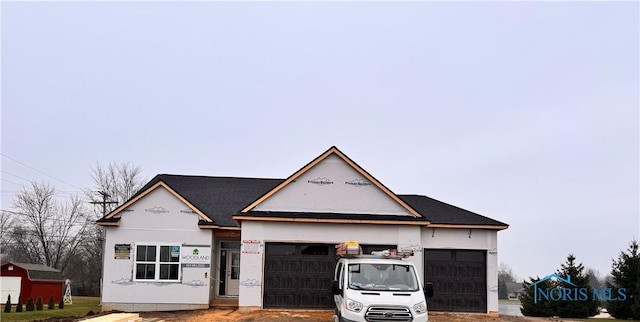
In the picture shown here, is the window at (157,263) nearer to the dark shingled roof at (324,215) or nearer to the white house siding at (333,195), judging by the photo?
the dark shingled roof at (324,215)

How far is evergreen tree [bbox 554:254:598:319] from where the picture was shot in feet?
99.5

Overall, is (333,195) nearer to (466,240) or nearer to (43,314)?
(466,240)

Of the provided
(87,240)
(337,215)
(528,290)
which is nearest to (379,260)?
(337,215)

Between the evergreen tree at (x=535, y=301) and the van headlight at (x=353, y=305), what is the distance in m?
20.6

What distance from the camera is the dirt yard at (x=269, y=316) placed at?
18.7 metres

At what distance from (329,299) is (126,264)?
7.57m

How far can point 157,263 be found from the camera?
73.3ft

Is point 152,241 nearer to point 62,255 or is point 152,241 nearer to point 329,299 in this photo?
point 329,299

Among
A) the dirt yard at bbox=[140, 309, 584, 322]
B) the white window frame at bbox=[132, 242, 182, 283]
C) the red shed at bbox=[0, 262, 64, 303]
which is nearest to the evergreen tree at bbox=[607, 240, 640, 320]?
the dirt yard at bbox=[140, 309, 584, 322]

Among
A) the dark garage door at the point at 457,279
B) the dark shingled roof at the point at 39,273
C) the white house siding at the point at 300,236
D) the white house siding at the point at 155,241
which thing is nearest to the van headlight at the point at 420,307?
the white house siding at the point at 300,236

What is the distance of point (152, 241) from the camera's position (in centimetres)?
2245

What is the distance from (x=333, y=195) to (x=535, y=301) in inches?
655

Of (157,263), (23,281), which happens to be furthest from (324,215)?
(23,281)

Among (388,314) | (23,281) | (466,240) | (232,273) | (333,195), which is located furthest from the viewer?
(23,281)
